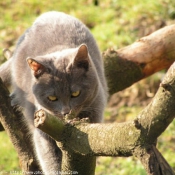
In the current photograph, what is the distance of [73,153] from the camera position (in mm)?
2111

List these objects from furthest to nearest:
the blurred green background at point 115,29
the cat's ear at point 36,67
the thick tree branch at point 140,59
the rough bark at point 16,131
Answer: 1. the blurred green background at point 115,29
2. the thick tree branch at point 140,59
3. the rough bark at point 16,131
4. the cat's ear at point 36,67

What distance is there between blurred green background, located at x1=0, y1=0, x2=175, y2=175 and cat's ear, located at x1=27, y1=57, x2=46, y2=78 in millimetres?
1686

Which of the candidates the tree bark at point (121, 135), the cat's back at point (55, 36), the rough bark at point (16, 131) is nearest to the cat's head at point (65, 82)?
the rough bark at point (16, 131)

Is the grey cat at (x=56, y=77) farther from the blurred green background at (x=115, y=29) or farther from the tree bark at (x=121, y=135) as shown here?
the blurred green background at (x=115, y=29)

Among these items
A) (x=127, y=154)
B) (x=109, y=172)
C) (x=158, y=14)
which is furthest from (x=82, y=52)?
(x=158, y=14)

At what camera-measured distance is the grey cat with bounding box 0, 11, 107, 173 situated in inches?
116

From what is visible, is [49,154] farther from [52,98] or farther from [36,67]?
[36,67]

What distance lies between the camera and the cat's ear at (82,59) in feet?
9.52

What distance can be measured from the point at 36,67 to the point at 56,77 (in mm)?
157

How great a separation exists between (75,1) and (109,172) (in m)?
3.32

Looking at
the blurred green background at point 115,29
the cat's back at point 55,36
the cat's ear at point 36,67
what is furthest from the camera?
the blurred green background at point 115,29

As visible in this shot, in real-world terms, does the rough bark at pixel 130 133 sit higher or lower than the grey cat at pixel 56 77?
higher

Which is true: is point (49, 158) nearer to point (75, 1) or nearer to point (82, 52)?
point (82, 52)

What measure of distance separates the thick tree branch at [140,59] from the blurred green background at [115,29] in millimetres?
1008
